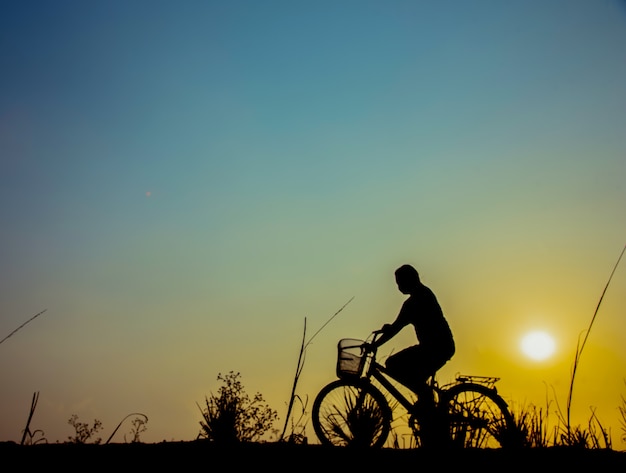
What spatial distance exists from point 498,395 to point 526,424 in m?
0.48

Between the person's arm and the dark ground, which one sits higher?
the person's arm

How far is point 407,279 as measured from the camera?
5.79 meters

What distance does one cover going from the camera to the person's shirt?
5508 mm

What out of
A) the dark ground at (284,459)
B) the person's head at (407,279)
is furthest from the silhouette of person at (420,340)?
the dark ground at (284,459)

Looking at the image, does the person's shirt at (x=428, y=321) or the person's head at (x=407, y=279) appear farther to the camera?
the person's head at (x=407, y=279)

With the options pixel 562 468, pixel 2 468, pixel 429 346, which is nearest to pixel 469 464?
pixel 562 468

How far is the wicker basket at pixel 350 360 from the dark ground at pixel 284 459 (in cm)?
136

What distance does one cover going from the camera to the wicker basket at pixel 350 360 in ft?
19.5

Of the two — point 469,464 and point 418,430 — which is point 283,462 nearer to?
point 469,464

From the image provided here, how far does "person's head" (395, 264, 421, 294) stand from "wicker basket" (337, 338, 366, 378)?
85 centimetres

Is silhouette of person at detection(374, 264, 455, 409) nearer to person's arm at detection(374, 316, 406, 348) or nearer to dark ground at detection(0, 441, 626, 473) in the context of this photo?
person's arm at detection(374, 316, 406, 348)

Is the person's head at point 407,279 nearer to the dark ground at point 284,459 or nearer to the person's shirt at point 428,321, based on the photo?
the person's shirt at point 428,321

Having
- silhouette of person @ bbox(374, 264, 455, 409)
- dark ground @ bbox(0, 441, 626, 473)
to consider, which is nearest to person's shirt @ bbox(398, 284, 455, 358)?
silhouette of person @ bbox(374, 264, 455, 409)

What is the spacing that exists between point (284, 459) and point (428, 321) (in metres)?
2.33
